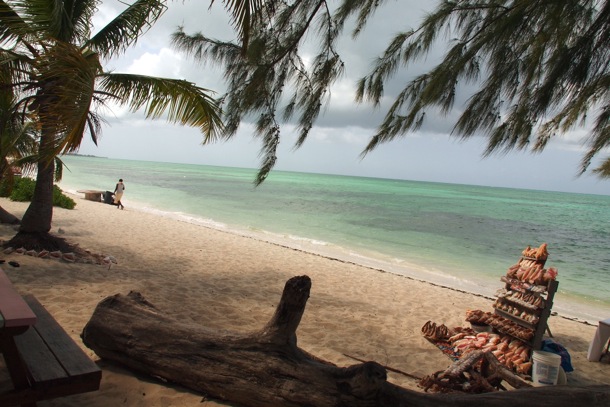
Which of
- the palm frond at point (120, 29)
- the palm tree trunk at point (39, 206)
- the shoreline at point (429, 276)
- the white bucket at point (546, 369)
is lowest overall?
the shoreline at point (429, 276)

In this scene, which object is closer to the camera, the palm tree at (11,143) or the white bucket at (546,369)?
the white bucket at (546,369)

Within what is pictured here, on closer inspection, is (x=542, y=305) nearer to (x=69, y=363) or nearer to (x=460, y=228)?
(x=69, y=363)

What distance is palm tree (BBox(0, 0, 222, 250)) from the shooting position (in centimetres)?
412

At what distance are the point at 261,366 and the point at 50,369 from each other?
1127 mm

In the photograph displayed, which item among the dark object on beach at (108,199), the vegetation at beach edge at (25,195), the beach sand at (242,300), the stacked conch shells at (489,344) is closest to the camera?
the beach sand at (242,300)

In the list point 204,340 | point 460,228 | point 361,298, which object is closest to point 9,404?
point 204,340

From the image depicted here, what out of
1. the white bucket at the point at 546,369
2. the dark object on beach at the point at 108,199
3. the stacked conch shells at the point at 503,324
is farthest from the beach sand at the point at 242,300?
the dark object on beach at the point at 108,199

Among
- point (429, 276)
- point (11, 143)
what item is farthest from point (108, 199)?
point (429, 276)

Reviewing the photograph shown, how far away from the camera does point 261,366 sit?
8.07 feet

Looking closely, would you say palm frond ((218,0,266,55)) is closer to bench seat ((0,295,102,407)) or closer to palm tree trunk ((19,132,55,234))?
bench seat ((0,295,102,407))

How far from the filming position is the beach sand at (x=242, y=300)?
3770mm

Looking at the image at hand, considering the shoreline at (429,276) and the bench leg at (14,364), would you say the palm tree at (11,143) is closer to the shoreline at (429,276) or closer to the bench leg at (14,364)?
the bench leg at (14,364)

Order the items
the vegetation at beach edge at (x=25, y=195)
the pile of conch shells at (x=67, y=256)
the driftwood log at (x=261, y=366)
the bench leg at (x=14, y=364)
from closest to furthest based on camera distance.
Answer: the bench leg at (x=14, y=364)
the driftwood log at (x=261, y=366)
the pile of conch shells at (x=67, y=256)
the vegetation at beach edge at (x=25, y=195)

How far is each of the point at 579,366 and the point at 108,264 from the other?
6.89 m
